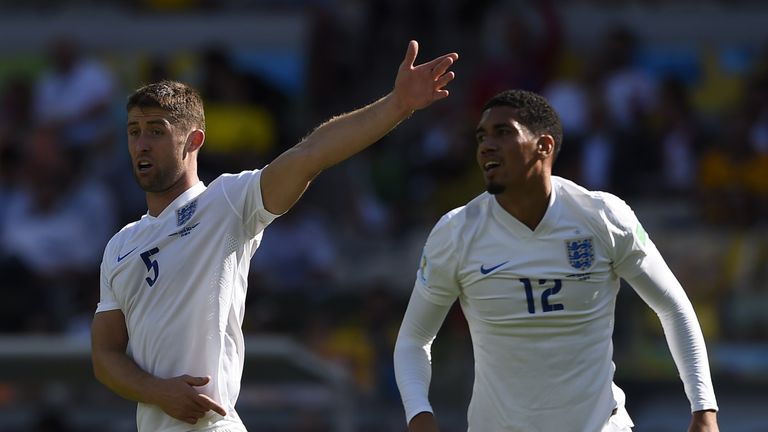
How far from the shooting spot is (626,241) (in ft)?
17.8

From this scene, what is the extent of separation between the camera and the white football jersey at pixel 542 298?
5383 mm

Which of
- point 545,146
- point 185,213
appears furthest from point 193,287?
point 545,146

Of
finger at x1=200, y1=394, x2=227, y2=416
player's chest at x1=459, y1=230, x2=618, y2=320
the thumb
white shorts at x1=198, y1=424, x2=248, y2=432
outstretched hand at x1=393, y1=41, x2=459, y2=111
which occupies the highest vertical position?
outstretched hand at x1=393, y1=41, x2=459, y2=111

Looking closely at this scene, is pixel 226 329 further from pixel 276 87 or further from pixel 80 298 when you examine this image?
pixel 276 87

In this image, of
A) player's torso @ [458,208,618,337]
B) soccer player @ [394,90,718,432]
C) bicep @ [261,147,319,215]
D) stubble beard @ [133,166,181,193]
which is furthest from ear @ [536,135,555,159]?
stubble beard @ [133,166,181,193]

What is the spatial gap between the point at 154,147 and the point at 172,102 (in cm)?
19

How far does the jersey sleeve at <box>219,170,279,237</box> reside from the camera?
523cm

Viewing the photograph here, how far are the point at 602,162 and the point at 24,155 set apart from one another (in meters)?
4.83

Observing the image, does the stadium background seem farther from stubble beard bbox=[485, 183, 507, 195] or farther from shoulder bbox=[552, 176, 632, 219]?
stubble beard bbox=[485, 183, 507, 195]

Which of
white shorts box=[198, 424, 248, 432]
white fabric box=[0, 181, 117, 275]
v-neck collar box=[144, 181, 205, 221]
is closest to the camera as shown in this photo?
white shorts box=[198, 424, 248, 432]

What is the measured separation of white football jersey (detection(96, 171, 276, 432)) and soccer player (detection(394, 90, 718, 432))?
750 millimetres

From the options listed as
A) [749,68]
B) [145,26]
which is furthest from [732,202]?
[145,26]

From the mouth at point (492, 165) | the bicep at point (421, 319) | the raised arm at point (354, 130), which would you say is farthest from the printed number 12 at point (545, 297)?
the raised arm at point (354, 130)

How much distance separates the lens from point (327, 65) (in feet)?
43.9
